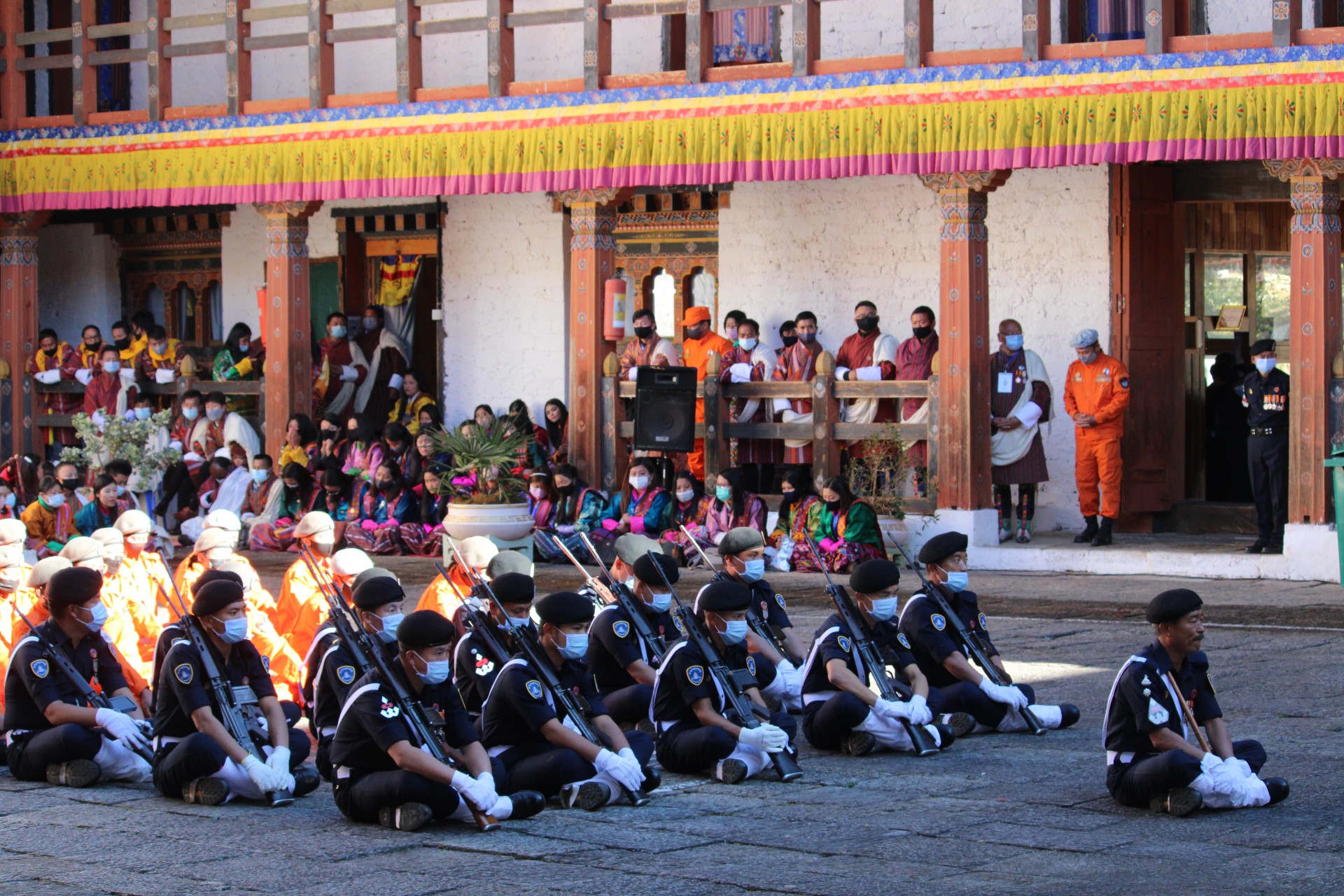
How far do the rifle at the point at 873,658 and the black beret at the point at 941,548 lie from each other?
444mm

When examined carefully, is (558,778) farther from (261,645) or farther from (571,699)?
(261,645)

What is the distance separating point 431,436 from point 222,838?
31.7 feet

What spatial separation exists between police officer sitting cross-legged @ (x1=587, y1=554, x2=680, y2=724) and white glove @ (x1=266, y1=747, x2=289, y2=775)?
145 centimetres

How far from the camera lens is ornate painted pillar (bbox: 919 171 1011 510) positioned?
14.2 metres

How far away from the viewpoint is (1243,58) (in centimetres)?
1287

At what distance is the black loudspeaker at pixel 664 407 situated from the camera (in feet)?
49.4

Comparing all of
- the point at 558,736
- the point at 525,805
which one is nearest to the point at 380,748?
the point at 525,805

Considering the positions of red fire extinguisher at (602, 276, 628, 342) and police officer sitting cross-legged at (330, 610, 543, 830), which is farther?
red fire extinguisher at (602, 276, 628, 342)

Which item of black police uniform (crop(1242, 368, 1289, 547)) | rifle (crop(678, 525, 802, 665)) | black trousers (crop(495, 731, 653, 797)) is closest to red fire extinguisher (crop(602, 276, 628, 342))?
black police uniform (crop(1242, 368, 1289, 547))

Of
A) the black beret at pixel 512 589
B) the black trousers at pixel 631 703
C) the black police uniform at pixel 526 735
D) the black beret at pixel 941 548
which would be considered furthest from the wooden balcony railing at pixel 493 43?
the black police uniform at pixel 526 735

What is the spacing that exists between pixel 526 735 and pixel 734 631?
1.12 m

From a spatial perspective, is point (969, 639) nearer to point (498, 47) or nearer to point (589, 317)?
point (589, 317)

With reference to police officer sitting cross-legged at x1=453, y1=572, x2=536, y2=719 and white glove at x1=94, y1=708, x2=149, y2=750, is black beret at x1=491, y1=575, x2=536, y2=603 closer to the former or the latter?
police officer sitting cross-legged at x1=453, y1=572, x2=536, y2=719

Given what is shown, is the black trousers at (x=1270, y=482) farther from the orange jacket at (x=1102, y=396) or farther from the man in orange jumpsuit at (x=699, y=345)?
the man in orange jumpsuit at (x=699, y=345)
